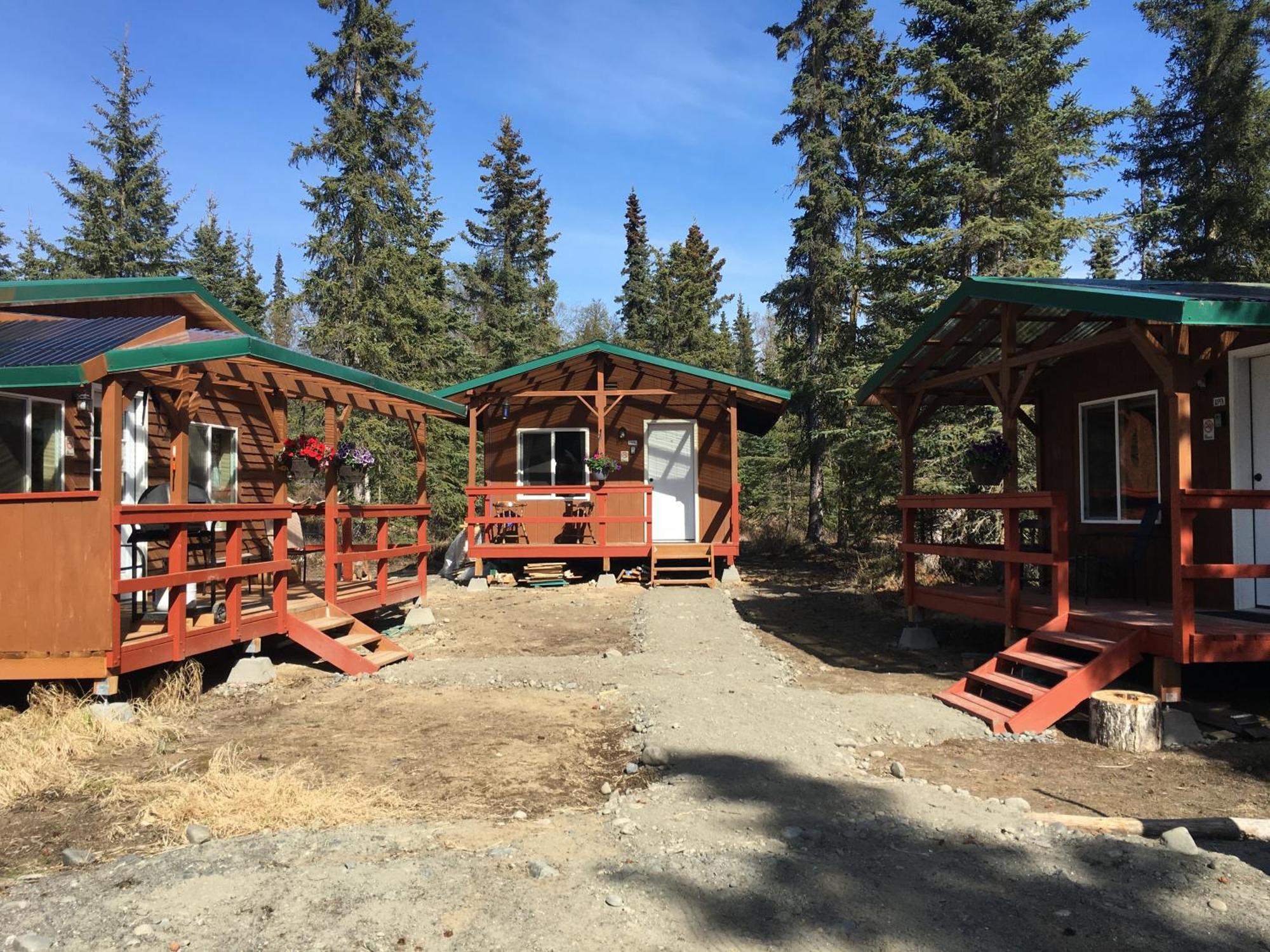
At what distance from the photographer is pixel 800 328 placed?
2034 centimetres

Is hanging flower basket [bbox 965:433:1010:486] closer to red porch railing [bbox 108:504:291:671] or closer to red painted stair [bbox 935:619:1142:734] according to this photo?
red painted stair [bbox 935:619:1142:734]

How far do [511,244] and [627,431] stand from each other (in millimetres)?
18577

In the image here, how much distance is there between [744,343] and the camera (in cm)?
4738

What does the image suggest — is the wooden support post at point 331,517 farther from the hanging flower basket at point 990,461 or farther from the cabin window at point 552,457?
the cabin window at point 552,457

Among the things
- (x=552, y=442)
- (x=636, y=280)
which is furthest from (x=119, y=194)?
(x=636, y=280)

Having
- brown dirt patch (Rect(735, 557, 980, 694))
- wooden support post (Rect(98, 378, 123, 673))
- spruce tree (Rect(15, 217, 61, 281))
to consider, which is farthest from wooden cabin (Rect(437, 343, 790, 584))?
spruce tree (Rect(15, 217, 61, 281))

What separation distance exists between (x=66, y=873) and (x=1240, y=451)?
28.0 ft

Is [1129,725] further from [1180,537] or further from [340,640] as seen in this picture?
[340,640]

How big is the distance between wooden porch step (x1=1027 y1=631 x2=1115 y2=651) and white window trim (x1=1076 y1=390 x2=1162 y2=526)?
2.11m

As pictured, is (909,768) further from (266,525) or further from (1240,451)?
(266,525)

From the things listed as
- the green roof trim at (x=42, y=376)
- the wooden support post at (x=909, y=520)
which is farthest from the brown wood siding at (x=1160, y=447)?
the green roof trim at (x=42, y=376)

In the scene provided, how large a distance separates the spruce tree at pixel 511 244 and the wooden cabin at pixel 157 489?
66.1 feet

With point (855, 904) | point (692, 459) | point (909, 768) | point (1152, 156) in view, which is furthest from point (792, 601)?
point (1152, 156)

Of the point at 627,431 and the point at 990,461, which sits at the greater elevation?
the point at 627,431
